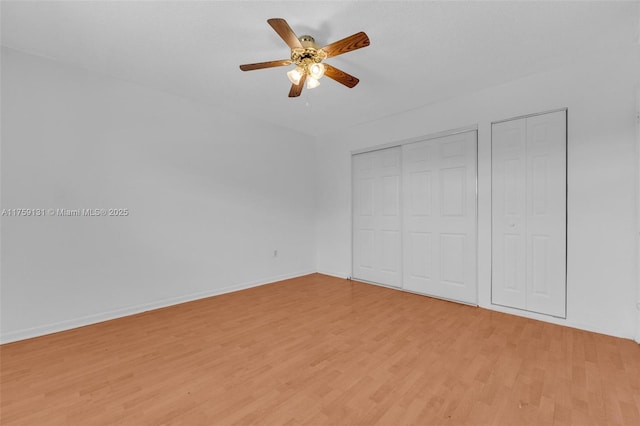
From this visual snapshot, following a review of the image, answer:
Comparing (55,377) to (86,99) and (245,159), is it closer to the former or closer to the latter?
(86,99)

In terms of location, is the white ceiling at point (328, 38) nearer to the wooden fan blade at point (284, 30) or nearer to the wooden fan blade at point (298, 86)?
the wooden fan blade at point (284, 30)

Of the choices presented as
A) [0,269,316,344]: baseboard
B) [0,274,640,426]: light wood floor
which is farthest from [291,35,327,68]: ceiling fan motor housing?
[0,269,316,344]: baseboard

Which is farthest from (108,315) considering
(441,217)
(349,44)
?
(441,217)

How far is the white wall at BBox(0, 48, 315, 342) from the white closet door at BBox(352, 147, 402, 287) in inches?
58.9

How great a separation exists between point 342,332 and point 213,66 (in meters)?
3.03

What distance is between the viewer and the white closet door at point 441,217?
3.45 m

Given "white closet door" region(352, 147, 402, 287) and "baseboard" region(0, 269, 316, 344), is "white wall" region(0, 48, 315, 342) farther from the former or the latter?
"white closet door" region(352, 147, 402, 287)

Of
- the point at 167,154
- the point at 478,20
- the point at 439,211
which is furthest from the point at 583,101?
the point at 167,154

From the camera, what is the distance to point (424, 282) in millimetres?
3857

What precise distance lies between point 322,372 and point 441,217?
103 inches

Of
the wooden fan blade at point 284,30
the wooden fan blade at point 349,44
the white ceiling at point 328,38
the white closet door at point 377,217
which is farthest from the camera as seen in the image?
the white closet door at point 377,217

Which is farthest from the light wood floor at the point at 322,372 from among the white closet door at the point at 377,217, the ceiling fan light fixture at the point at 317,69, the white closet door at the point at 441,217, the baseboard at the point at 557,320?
the ceiling fan light fixture at the point at 317,69

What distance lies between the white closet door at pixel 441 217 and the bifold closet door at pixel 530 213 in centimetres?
28

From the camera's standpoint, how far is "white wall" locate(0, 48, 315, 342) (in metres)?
2.58
